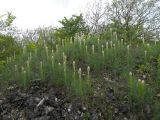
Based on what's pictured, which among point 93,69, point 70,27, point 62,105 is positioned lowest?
point 62,105

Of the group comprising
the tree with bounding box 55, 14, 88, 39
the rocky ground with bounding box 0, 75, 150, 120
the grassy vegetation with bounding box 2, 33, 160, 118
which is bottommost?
the rocky ground with bounding box 0, 75, 150, 120

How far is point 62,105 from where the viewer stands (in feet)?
28.7

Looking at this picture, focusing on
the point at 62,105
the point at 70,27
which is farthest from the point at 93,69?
the point at 70,27

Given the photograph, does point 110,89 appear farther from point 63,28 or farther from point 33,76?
point 63,28

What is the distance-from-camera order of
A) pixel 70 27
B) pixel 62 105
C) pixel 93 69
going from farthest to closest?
1. pixel 70 27
2. pixel 93 69
3. pixel 62 105

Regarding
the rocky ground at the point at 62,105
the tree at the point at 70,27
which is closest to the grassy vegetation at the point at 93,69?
the rocky ground at the point at 62,105

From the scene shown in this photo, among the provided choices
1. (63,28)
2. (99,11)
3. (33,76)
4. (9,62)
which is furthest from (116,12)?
(33,76)

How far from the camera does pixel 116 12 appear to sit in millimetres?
30391

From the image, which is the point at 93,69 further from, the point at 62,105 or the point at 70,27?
the point at 70,27

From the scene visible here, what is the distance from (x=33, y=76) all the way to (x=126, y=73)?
241 cm

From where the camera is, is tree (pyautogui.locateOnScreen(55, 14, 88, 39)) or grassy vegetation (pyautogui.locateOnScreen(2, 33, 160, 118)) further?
tree (pyautogui.locateOnScreen(55, 14, 88, 39))

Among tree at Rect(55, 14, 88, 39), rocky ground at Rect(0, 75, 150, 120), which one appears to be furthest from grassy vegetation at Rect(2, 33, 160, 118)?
tree at Rect(55, 14, 88, 39)

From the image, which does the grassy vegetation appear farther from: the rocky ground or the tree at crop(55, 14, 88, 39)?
the tree at crop(55, 14, 88, 39)

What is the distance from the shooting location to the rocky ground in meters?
8.45
